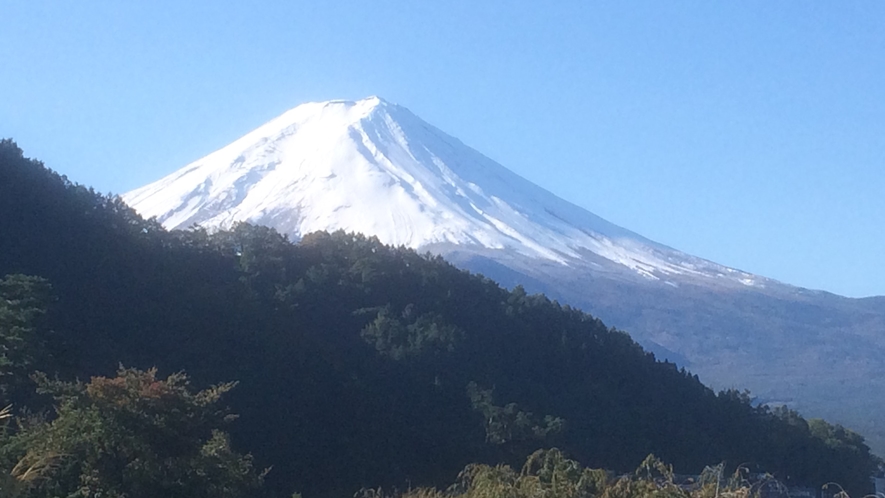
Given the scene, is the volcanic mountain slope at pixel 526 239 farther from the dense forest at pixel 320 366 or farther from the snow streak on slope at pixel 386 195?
the dense forest at pixel 320 366

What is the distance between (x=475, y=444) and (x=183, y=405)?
10.5 m

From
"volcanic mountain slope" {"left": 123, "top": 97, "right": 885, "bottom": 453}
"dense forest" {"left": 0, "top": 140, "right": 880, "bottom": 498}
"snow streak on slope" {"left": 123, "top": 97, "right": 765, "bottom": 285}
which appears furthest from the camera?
"snow streak on slope" {"left": 123, "top": 97, "right": 765, "bottom": 285}

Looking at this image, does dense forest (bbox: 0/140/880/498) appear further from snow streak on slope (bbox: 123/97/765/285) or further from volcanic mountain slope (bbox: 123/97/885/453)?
snow streak on slope (bbox: 123/97/765/285)

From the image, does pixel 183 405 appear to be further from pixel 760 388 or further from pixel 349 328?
pixel 760 388

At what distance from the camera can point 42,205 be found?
17.3 metres

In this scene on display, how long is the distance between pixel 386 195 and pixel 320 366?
162 ft

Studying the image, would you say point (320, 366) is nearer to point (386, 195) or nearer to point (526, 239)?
point (526, 239)

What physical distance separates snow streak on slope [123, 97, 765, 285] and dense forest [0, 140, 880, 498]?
37.0 meters

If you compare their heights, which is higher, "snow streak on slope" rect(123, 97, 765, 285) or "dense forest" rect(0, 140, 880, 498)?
"snow streak on slope" rect(123, 97, 765, 285)

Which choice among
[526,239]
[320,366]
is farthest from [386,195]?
[320,366]

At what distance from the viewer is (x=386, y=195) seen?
67.0 m

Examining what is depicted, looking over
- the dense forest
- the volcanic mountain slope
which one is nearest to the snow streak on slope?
the volcanic mountain slope

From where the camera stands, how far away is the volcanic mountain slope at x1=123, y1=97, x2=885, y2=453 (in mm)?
57625

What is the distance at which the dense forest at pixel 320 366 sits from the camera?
10.5 metres
